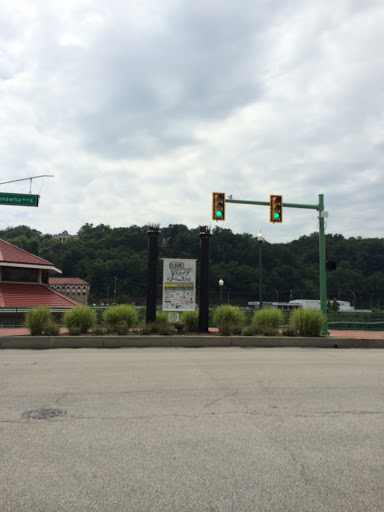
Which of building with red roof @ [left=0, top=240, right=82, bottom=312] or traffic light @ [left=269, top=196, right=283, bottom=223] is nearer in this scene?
traffic light @ [left=269, top=196, right=283, bottom=223]

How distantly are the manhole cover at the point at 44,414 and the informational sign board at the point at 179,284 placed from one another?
1175 centimetres

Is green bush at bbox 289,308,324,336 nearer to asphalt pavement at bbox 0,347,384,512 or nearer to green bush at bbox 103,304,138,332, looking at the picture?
green bush at bbox 103,304,138,332

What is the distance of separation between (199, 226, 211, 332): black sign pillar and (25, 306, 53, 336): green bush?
19.7ft

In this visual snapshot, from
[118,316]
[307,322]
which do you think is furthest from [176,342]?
[307,322]

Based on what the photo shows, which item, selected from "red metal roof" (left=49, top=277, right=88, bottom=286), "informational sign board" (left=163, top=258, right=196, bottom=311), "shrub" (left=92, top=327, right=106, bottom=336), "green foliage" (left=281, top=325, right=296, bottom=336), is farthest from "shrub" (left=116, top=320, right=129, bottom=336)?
"red metal roof" (left=49, top=277, right=88, bottom=286)

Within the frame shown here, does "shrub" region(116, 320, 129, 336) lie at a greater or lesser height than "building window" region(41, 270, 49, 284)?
lesser

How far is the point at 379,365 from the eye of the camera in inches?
414

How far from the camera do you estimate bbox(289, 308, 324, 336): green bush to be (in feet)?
55.5

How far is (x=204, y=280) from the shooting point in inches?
699

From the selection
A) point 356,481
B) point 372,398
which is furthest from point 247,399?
point 356,481

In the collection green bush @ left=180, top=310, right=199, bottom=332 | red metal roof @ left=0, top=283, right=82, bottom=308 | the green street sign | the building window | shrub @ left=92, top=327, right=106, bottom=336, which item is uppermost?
the green street sign

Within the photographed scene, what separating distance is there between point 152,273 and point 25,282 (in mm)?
21855

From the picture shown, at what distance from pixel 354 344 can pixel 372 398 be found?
390 inches

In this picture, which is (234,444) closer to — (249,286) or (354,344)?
(354,344)
